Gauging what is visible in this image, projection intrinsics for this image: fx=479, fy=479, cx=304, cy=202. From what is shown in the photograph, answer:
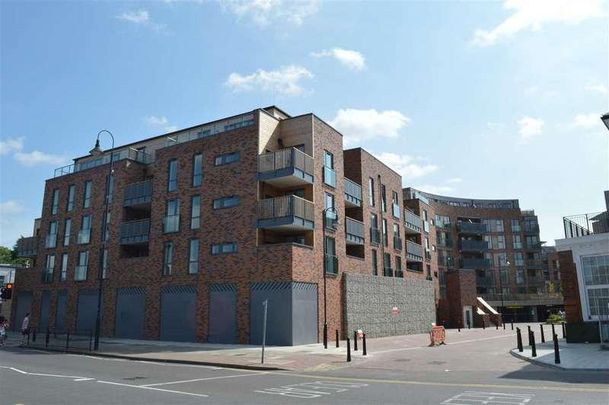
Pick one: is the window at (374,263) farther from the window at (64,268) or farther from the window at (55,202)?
the window at (55,202)

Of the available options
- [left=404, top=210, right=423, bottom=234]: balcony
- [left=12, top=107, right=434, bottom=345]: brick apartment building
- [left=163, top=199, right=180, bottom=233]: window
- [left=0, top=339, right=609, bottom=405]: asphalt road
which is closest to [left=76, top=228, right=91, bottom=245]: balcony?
[left=12, top=107, right=434, bottom=345]: brick apartment building

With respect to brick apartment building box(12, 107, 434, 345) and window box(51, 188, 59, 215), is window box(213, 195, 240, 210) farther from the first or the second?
window box(51, 188, 59, 215)

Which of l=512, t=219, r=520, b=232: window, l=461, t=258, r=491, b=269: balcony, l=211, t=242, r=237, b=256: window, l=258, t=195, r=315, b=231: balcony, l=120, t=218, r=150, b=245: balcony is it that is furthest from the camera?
l=512, t=219, r=520, b=232: window

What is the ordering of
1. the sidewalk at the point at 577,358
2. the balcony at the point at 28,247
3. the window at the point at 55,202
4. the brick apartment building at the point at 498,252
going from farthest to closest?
the brick apartment building at the point at 498,252 < the balcony at the point at 28,247 < the window at the point at 55,202 < the sidewalk at the point at 577,358

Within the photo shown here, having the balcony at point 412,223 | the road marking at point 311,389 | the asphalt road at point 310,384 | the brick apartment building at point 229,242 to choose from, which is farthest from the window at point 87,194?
the road marking at point 311,389

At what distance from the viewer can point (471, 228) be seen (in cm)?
7550

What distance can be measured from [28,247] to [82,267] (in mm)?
8776

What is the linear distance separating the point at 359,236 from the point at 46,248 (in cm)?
2626

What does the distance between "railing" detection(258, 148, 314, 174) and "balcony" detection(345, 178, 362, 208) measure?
227 inches

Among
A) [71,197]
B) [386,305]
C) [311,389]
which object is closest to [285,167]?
[386,305]

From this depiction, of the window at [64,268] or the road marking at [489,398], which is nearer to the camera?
the road marking at [489,398]

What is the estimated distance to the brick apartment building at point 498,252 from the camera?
236ft

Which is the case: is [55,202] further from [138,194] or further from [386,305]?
[386,305]

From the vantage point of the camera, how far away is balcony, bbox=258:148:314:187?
2719 cm
